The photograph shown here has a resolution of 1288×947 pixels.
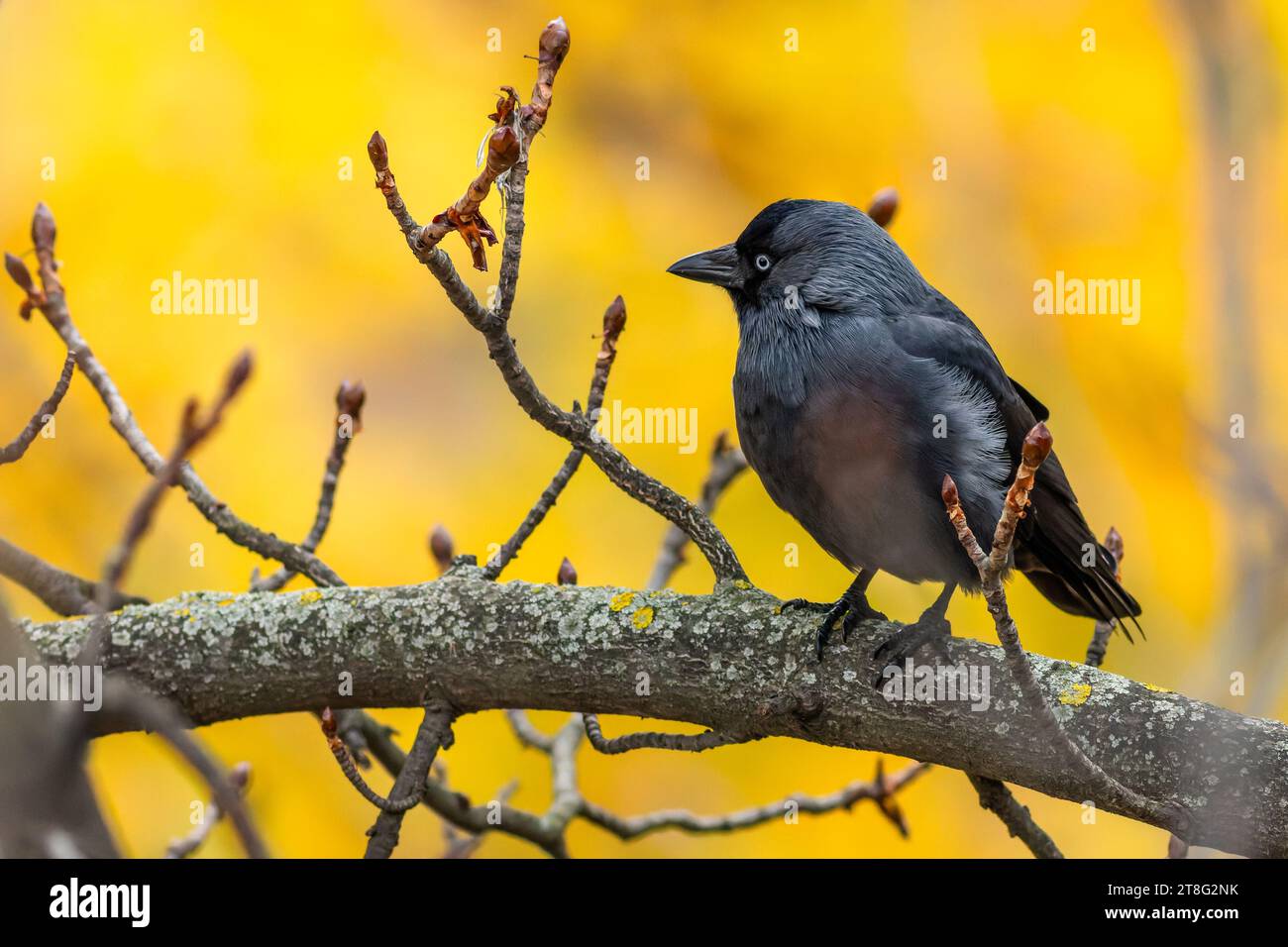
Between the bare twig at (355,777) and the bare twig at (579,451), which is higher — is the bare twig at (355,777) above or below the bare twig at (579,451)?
below

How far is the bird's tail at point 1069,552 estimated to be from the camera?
149 inches

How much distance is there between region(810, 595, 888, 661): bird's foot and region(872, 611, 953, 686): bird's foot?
0.11 meters

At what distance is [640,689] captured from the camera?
2979 mm

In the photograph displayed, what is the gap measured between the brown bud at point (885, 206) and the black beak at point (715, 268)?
49cm

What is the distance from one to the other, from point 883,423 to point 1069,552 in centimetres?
78

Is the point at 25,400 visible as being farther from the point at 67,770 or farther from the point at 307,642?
the point at 67,770

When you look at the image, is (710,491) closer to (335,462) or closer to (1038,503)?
(1038,503)

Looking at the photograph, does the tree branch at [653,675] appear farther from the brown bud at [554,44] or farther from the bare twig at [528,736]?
the brown bud at [554,44]

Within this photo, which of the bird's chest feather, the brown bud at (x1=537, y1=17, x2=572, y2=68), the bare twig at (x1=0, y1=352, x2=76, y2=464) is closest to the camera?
the brown bud at (x1=537, y1=17, x2=572, y2=68)

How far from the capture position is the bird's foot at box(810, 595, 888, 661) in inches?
120
